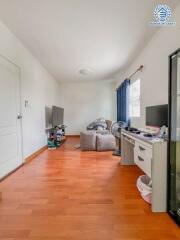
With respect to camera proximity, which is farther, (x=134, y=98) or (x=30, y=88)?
(x=134, y=98)

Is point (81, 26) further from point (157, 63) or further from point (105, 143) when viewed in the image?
point (105, 143)

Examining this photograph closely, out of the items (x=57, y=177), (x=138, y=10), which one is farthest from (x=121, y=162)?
(x=138, y=10)

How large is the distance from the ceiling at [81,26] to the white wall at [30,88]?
19cm

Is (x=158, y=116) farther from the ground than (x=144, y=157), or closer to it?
farther from the ground

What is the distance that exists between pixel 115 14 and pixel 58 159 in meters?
3.17

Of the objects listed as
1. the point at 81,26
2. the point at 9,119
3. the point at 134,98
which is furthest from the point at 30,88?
the point at 134,98

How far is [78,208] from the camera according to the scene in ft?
6.32

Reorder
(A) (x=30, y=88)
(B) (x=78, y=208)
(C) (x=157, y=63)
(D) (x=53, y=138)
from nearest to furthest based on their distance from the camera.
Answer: (B) (x=78, y=208), (C) (x=157, y=63), (A) (x=30, y=88), (D) (x=53, y=138)

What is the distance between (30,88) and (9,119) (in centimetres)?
128

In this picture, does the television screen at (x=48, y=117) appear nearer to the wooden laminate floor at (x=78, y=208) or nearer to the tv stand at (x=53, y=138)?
the tv stand at (x=53, y=138)

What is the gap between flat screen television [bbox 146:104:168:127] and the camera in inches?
94.7

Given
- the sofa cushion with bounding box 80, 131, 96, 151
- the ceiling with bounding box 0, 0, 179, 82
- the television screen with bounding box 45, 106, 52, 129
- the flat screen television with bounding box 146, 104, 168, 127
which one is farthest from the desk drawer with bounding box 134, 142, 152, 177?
the television screen with bounding box 45, 106, 52, 129

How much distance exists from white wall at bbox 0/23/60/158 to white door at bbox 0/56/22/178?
21 cm

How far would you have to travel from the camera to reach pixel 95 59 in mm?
4633
